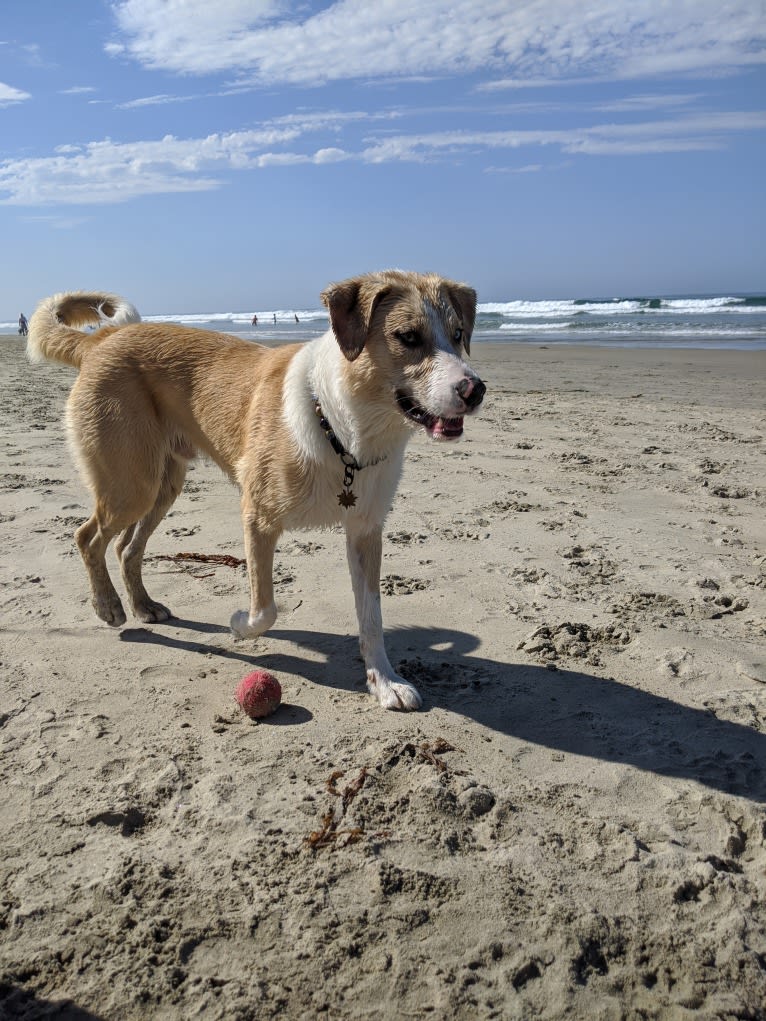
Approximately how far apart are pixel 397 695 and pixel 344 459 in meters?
1.06

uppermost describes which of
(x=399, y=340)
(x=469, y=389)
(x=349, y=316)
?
(x=349, y=316)

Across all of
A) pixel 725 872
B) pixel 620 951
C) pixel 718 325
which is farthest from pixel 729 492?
pixel 718 325

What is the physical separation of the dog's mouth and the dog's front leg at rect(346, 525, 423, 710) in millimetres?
690

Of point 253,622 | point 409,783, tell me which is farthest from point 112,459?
point 409,783

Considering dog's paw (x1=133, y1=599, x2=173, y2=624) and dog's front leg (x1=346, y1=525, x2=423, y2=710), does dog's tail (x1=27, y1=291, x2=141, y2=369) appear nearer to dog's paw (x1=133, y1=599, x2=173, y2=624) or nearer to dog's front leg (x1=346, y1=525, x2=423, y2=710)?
dog's paw (x1=133, y1=599, x2=173, y2=624)

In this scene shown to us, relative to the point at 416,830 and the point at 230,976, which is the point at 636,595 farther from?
the point at 230,976

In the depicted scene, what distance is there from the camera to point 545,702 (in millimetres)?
3559

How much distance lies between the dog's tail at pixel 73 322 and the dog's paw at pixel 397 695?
2639 millimetres

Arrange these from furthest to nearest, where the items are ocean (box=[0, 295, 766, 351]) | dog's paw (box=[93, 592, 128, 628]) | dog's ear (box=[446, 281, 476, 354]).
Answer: ocean (box=[0, 295, 766, 351]) → dog's paw (box=[93, 592, 128, 628]) → dog's ear (box=[446, 281, 476, 354])

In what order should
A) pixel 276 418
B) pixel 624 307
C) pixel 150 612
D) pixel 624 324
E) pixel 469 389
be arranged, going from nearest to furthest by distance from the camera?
pixel 469 389 < pixel 276 418 < pixel 150 612 < pixel 624 324 < pixel 624 307

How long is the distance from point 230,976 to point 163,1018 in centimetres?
18

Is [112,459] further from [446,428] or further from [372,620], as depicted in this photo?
[446,428]

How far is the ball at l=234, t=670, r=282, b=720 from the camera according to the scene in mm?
3422

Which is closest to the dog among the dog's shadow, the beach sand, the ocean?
the dog's shadow
